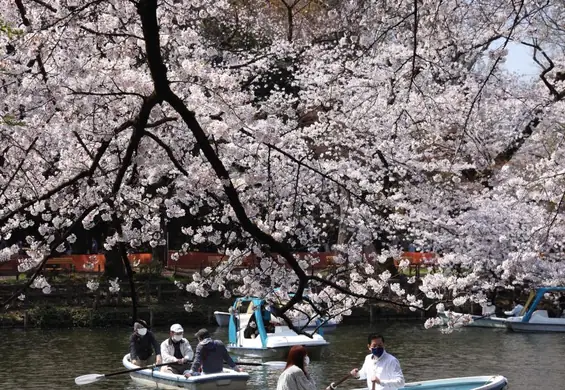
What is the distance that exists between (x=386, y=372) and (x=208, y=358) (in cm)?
453

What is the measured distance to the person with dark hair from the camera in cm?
1065

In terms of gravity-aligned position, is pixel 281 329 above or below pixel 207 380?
above

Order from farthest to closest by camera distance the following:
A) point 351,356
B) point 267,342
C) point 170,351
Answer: point 351,356, point 267,342, point 170,351

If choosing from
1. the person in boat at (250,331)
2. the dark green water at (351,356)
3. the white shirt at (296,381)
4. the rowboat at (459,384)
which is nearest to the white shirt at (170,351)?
the dark green water at (351,356)

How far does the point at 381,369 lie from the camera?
10.8 m

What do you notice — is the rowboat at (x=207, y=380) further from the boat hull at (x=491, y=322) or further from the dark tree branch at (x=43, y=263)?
the boat hull at (x=491, y=322)

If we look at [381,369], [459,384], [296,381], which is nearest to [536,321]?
[459,384]

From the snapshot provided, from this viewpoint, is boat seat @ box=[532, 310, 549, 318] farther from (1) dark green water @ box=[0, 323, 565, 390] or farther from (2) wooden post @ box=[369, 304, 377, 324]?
(2) wooden post @ box=[369, 304, 377, 324]

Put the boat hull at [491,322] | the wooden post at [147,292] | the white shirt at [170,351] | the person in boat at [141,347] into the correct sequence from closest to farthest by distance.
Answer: the white shirt at [170,351] < the person in boat at [141,347] < the boat hull at [491,322] < the wooden post at [147,292]

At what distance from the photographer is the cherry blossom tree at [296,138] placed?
259 inches

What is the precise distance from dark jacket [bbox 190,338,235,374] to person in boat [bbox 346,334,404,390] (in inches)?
164

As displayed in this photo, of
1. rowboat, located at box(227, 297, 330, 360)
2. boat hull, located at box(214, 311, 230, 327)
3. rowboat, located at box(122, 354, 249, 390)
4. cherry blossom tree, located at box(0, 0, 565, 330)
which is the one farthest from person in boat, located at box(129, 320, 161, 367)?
boat hull, located at box(214, 311, 230, 327)

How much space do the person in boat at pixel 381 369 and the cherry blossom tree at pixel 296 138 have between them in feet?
2.34

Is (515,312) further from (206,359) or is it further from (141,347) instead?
(206,359)
